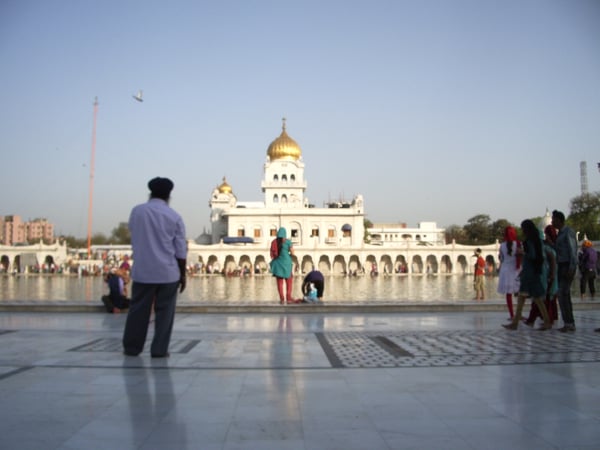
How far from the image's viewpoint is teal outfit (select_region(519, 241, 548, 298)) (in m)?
7.98

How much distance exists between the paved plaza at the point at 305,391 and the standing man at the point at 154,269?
0.33 metres

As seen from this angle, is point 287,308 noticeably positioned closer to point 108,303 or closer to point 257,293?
point 108,303

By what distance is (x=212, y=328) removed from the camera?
824 cm

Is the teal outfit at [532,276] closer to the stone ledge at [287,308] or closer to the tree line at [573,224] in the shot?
the stone ledge at [287,308]

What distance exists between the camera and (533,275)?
8.05 m

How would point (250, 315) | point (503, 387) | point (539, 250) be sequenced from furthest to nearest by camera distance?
point (250, 315), point (539, 250), point (503, 387)

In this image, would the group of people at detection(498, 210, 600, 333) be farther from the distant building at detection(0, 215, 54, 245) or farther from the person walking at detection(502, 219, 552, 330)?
the distant building at detection(0, 215, 54, 245)

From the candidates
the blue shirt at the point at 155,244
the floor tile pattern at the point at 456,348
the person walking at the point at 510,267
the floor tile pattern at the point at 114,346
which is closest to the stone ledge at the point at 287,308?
the person walking at the point at 510,267

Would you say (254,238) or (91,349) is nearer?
(91,349)

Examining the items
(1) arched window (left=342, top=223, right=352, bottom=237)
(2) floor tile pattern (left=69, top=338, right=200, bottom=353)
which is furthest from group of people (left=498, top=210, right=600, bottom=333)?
(1) arched window (left=342, top=223, right=352, bottom=237)

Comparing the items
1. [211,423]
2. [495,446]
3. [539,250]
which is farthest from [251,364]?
[539,250]

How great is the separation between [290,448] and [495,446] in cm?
109

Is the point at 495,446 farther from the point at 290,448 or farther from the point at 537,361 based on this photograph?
the point at 537,361

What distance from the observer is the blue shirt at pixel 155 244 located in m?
5.72
